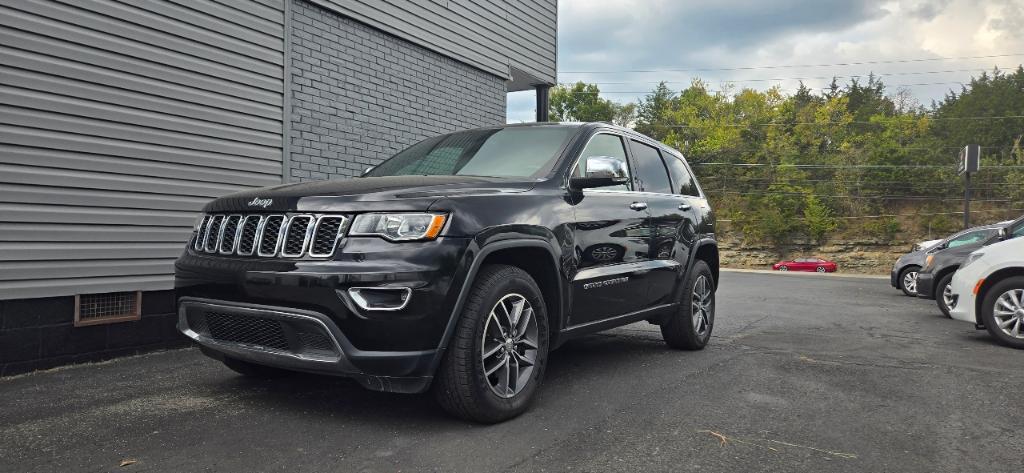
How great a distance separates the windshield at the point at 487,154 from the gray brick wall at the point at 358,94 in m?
2.48

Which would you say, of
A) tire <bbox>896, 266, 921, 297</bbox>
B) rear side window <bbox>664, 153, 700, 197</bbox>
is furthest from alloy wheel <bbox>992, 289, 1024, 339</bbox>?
tire <bbox>896, 266, 921, 297</bbox>

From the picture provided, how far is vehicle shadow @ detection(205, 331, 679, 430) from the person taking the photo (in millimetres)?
3846

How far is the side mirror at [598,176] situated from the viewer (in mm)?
4336

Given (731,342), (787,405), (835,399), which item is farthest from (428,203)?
(731,342)

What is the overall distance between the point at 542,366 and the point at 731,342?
344cm

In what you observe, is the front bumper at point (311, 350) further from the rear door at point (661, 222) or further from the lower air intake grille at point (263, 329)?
the rear door at point (661, 222)

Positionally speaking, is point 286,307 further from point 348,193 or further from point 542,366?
point 542,366

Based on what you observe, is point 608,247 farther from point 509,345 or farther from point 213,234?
point 213,234

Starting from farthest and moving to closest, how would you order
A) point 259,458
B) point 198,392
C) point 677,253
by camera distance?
point 677,253 < point 198,392 < point 259,458

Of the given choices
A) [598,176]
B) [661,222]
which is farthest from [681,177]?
[598,176]

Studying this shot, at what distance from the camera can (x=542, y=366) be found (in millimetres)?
4035

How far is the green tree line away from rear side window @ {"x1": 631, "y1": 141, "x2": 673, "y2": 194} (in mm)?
42775

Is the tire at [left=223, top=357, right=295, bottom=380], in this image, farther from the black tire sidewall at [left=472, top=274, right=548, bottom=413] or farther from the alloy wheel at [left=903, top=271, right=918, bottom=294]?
the alloy wheel at [left=903, top=271, right=918, bottom=294]

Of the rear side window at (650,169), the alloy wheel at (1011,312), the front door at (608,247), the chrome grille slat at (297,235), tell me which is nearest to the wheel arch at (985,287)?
the alloy wheel at (1011,312)
